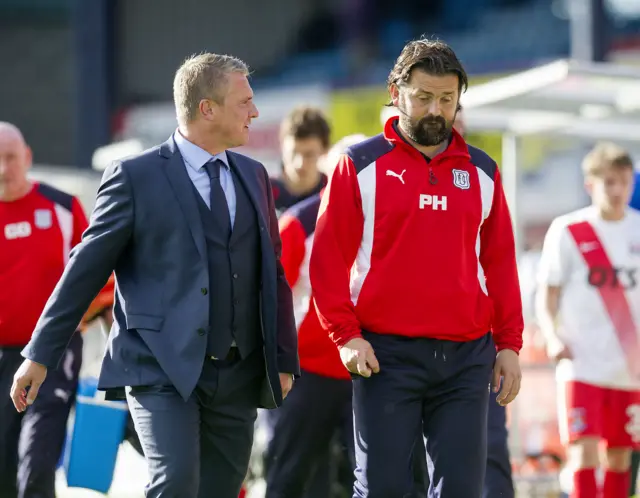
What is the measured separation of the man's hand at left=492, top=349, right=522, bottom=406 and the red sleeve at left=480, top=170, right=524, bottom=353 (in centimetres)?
5

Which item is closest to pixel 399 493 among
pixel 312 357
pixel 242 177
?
pixel 242 177

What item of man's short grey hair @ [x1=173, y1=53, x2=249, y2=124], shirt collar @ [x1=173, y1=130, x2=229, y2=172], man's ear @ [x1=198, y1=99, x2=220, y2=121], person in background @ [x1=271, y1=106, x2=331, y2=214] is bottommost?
person in background @ [x1=271, y1=106, x2=331, y2=214]

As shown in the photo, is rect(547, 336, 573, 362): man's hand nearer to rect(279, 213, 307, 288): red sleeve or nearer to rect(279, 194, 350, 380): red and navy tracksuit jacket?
rect(279, 194, 350, 380): red and navy tracksuit jacket

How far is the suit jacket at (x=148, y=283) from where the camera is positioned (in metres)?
4.84

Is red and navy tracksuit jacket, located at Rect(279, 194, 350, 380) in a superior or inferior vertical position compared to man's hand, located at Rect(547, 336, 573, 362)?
superior

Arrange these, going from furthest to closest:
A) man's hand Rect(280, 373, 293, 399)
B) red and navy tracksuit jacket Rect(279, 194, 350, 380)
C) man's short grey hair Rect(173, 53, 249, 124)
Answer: red and navy tracksuit jacket Rect(279, 194, 350, 380)
man's hand Rect(280, 373, 293, 399)
man's short grey hair Rect(173, 53, 249, 124)

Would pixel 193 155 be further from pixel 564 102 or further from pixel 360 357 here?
pixel 564 102

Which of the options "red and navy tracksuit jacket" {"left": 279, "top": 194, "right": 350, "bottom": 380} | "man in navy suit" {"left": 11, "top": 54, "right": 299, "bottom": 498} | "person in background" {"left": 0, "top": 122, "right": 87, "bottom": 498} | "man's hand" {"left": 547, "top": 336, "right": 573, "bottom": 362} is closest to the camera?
"man in navy suit" {"left": 11, "top": 54, "right": 299, "bottom": 498}

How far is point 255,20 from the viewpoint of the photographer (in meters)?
31.6

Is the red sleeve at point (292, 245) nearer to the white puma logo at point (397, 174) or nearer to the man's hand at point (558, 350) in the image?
the white puma logo at point (397, 174)

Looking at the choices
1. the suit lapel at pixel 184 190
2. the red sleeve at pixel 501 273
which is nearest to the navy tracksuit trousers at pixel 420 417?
the red sleeve at pixel 501 273

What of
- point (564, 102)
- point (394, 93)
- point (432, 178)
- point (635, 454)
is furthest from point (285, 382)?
point (564, 102)

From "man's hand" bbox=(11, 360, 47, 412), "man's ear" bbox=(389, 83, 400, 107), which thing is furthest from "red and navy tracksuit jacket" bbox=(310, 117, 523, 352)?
"man's hand" bbox=(11, 360, 47, 412)

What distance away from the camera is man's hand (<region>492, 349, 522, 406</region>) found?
16.8 ft
